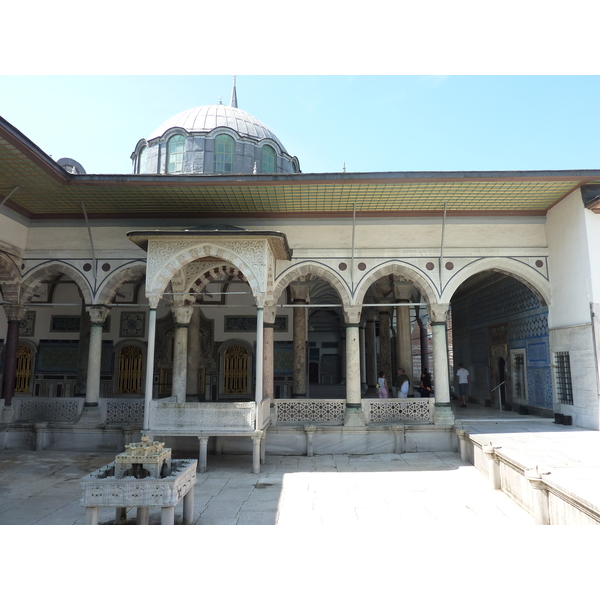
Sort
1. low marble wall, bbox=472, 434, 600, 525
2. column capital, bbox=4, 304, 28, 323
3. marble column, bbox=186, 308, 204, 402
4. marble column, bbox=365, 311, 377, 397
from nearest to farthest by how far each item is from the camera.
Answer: low marble wall, bbox=472, 434, 600, 525, column capital, bbox=4, 304, 28, 323, marble column, bbox=186, 308, 204, 402, marble column, bbox=365, 311, 377, 397

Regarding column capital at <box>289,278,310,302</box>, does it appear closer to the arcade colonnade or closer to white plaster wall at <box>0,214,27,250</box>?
the arcade colonnade

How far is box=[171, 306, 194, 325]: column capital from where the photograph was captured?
337 inches

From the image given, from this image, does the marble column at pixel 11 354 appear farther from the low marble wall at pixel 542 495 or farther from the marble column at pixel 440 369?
the low marble wall at pixel 542 495

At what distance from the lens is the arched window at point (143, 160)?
12312mm

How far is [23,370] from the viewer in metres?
11.1

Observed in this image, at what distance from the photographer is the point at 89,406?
323 inches

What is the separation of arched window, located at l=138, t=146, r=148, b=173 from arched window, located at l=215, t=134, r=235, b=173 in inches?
81.6

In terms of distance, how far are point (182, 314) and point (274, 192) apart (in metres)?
2.92

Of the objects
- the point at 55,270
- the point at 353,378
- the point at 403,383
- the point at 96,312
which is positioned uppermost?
the point at 55,270

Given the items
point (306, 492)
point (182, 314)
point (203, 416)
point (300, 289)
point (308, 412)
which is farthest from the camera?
point (300, 289)

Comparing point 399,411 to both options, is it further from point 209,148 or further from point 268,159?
point 209,148

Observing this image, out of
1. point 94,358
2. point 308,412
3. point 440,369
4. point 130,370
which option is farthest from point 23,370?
point 440,369

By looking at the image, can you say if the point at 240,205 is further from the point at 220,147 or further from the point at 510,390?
the point at 510,390

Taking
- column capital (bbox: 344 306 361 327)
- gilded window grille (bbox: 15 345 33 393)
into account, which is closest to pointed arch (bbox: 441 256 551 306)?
column capital (bbox: 344 306 361 327)
